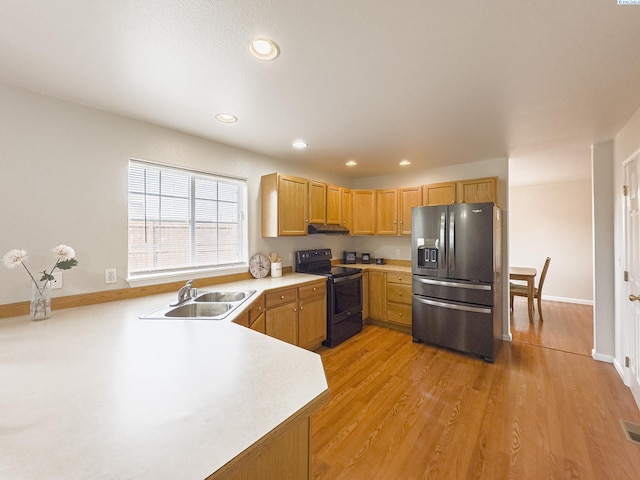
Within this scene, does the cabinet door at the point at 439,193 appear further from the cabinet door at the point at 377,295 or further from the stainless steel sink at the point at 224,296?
the stainless steel sink at the point at 224,296

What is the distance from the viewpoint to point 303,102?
6.69ft

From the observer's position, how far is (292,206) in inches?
132

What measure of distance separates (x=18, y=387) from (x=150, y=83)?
1.79 m

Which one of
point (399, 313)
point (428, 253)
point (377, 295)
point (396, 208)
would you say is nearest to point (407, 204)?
point (396, 208)

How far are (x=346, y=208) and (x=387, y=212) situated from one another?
667mm

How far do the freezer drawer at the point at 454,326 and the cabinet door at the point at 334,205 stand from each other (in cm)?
159

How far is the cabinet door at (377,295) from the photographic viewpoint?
4031mm

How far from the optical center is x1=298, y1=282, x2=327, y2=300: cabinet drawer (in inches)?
118

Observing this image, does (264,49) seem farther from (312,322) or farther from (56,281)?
(312,322)

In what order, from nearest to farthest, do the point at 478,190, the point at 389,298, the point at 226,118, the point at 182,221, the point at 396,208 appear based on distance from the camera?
the point at 226,118
the point at 182,221
the point at 478,190
the point at 389,298
the point at 396,208

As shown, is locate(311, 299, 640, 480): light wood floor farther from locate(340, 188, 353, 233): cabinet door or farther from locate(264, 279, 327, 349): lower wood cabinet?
locate(340, 188, 353, 233): cabinet door

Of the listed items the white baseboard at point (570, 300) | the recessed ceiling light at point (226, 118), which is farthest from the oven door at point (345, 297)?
the white baseboard at point (570, 300)

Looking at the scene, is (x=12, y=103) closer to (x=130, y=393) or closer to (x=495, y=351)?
(x=130, y=393)

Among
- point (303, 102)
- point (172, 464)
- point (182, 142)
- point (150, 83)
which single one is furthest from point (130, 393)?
point (182, 142)
